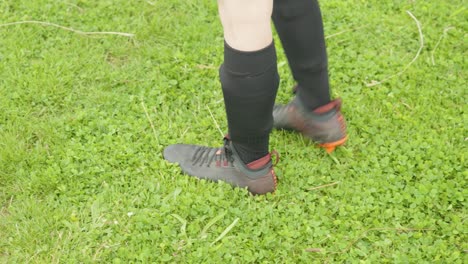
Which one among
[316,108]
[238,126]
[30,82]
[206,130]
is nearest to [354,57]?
[316,108]

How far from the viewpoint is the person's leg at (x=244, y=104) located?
1772 mm

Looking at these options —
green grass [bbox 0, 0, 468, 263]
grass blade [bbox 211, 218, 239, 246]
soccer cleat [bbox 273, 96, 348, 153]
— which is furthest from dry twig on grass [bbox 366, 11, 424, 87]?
grass blade [bbox 211, 218, 239, 246]

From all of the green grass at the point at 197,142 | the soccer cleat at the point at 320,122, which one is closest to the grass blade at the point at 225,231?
the green grass at the point at 197,142

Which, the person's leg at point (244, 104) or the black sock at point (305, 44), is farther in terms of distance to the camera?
the black sock at point (305, 44)

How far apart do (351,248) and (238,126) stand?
595mm

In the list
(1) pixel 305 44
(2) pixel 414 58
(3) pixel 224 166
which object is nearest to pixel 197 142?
(3) pixel 224 166

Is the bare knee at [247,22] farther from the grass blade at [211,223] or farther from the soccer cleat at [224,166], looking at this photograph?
the grass blade at [211,223]

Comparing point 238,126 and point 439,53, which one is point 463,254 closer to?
point 238,126

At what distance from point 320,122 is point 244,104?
541 mm

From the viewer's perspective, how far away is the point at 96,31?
3.08 metres

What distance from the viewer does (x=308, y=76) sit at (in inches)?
89.5

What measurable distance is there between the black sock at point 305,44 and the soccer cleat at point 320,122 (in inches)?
1.4

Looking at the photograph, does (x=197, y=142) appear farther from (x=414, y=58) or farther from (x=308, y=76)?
(x=414, y=58)

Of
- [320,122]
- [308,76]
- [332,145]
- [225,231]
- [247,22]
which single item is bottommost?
[225,231]
